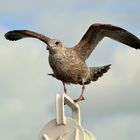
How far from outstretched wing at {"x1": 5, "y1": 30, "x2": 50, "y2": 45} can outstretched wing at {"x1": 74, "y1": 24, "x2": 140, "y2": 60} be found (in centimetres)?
112

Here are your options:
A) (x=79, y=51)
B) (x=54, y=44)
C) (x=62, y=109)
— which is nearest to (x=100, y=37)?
(x=79, y=51)

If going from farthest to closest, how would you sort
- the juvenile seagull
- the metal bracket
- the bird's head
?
the juvenile seagull
the bird's head
the metal bracket

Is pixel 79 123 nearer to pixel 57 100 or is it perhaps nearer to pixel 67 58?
pixel 57 100

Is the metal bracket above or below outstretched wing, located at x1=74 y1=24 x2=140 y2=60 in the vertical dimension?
below

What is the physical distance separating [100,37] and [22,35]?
1868 mm

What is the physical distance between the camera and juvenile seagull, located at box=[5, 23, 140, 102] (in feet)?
35.7

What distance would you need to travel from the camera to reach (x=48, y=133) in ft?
23.8

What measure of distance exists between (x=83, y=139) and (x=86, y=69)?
4.61m

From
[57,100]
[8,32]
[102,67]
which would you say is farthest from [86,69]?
[57,100]

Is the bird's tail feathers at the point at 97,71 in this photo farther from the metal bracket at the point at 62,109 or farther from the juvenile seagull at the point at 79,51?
the metal bracket at the point at 62,109

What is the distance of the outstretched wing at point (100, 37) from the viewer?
1254 cm

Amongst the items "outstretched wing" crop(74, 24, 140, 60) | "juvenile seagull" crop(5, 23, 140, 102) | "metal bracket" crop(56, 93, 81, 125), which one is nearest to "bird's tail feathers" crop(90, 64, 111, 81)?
"juvenile seagull" crop(5, 23, 140, 102)

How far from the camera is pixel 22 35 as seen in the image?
12812 millimetres

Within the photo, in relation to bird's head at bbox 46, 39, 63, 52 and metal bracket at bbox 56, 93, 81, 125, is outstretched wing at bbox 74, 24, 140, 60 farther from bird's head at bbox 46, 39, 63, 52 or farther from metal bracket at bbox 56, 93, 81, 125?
metal bracket at bbox 56, 93, 81, 125
